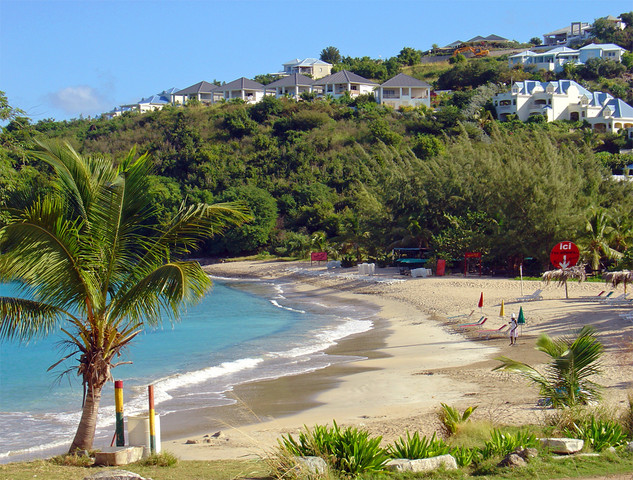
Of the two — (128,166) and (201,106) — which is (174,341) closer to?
(128,166)

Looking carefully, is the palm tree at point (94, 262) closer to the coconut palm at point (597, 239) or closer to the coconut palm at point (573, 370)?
the coconut palm at point (573, 370)

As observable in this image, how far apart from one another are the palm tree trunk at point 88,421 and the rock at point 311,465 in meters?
2.95

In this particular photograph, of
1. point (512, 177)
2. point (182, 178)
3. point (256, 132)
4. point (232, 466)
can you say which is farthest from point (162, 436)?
point (256, 132)

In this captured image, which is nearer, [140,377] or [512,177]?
[140,377]

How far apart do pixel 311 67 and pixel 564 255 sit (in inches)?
3647

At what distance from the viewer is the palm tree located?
24.7 ft

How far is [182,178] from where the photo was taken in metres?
63.9

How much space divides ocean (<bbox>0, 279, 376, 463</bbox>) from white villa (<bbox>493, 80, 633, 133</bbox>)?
4433cm

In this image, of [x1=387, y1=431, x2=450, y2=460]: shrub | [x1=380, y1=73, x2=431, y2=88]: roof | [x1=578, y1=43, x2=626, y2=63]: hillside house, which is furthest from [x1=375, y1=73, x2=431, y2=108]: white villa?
[x1=387, y1=431, x2=450, y2=460]: shrub

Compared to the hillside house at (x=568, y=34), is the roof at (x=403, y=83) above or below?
below

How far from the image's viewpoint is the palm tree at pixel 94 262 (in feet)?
24.7

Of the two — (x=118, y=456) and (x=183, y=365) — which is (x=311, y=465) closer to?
(x=118, y=456)

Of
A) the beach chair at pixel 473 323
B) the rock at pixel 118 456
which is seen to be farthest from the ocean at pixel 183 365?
the beach chair at pixel 473 323

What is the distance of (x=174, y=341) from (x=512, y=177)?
51.8ft
